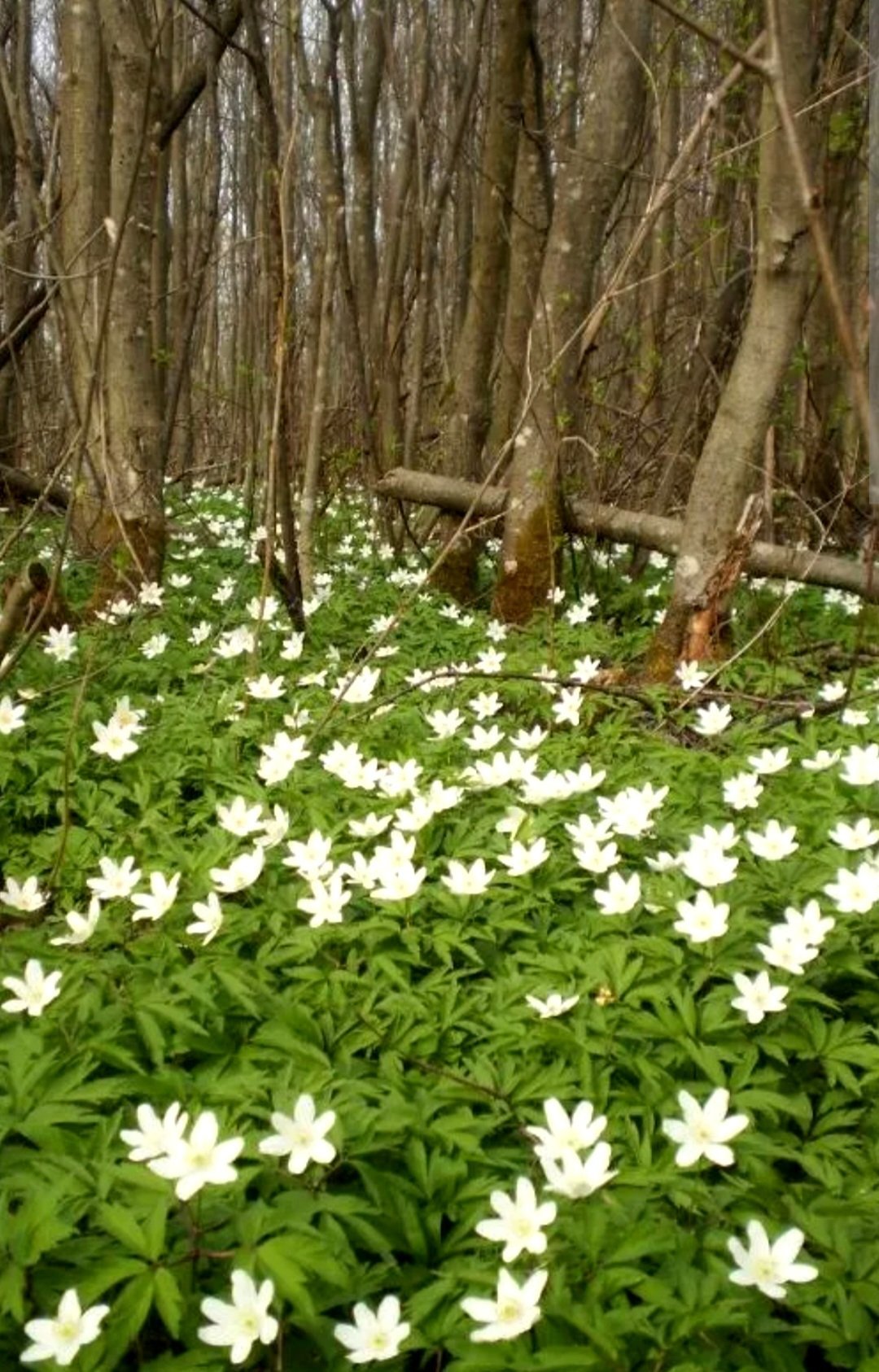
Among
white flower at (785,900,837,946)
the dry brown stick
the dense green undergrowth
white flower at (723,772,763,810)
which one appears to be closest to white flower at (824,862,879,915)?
the dense green undergrowth

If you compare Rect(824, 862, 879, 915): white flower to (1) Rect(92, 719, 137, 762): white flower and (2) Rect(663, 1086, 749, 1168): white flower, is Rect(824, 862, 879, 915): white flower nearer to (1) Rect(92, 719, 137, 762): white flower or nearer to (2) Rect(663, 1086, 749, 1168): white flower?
(2) Rect(663, 1086, 749, 1168): white flower

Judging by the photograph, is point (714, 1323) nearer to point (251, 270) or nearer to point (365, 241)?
point (365, 241)

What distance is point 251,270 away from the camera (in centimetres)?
1191

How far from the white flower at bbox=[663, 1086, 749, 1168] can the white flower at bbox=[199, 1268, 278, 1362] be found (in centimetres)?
63

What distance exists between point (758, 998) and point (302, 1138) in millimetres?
912

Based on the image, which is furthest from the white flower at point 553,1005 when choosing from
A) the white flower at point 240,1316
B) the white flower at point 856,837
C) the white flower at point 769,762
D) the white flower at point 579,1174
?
the white flower at point 769,762

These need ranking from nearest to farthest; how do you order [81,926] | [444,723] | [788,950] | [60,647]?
[788,950] < [81,926] < [444,723] < [60,647]

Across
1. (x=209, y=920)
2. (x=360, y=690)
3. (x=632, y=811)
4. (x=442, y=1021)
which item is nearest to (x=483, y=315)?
(x=360, y=690)

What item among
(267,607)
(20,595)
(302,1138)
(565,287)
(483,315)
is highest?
(565,287)

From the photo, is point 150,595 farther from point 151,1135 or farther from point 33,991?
point 151,1135

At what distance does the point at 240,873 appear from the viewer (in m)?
2.65

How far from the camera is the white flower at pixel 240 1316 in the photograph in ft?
4.59

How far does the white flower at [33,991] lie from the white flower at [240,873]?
0.52 meters

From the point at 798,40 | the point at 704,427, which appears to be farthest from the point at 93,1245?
the point at 704,427
